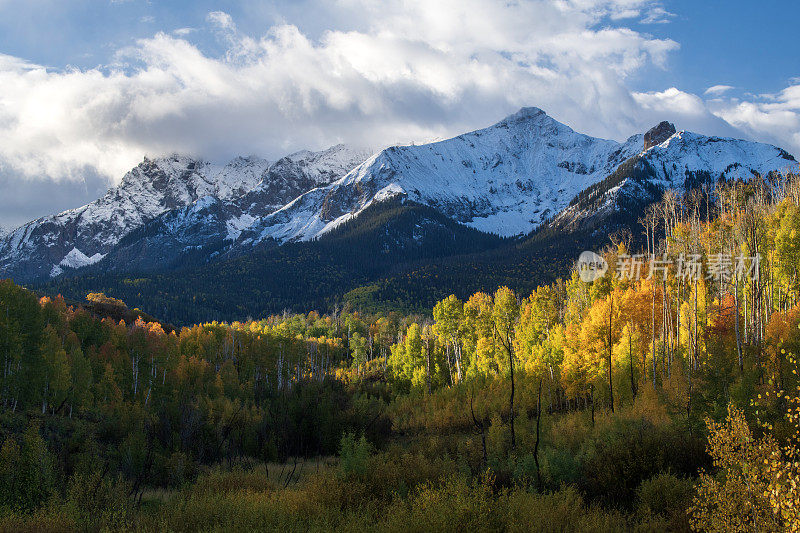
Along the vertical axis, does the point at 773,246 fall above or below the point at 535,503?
above

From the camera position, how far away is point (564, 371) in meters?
43.4

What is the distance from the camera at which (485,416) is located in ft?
146

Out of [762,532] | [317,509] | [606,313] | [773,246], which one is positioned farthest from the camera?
[773,246]

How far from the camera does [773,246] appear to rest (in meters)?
42.1

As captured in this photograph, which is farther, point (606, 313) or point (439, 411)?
point (439, 411)

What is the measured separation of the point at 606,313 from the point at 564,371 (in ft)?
24.3

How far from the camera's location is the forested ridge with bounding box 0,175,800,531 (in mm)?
15273

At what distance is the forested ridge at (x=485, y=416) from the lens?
1527 centimetres

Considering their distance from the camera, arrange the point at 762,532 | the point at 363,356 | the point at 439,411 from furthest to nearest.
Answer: the point at 363,356
the point at 439,411
the point at 762,532

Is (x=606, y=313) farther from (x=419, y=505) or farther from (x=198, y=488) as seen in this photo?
(x=198, y=488)

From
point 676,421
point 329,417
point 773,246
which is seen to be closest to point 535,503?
point 676,421

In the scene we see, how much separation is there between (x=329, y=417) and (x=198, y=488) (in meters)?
22.0

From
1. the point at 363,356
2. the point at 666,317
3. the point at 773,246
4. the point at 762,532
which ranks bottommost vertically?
the point at 363,356

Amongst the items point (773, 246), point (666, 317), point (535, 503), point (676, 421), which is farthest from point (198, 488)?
point (773, 246)
